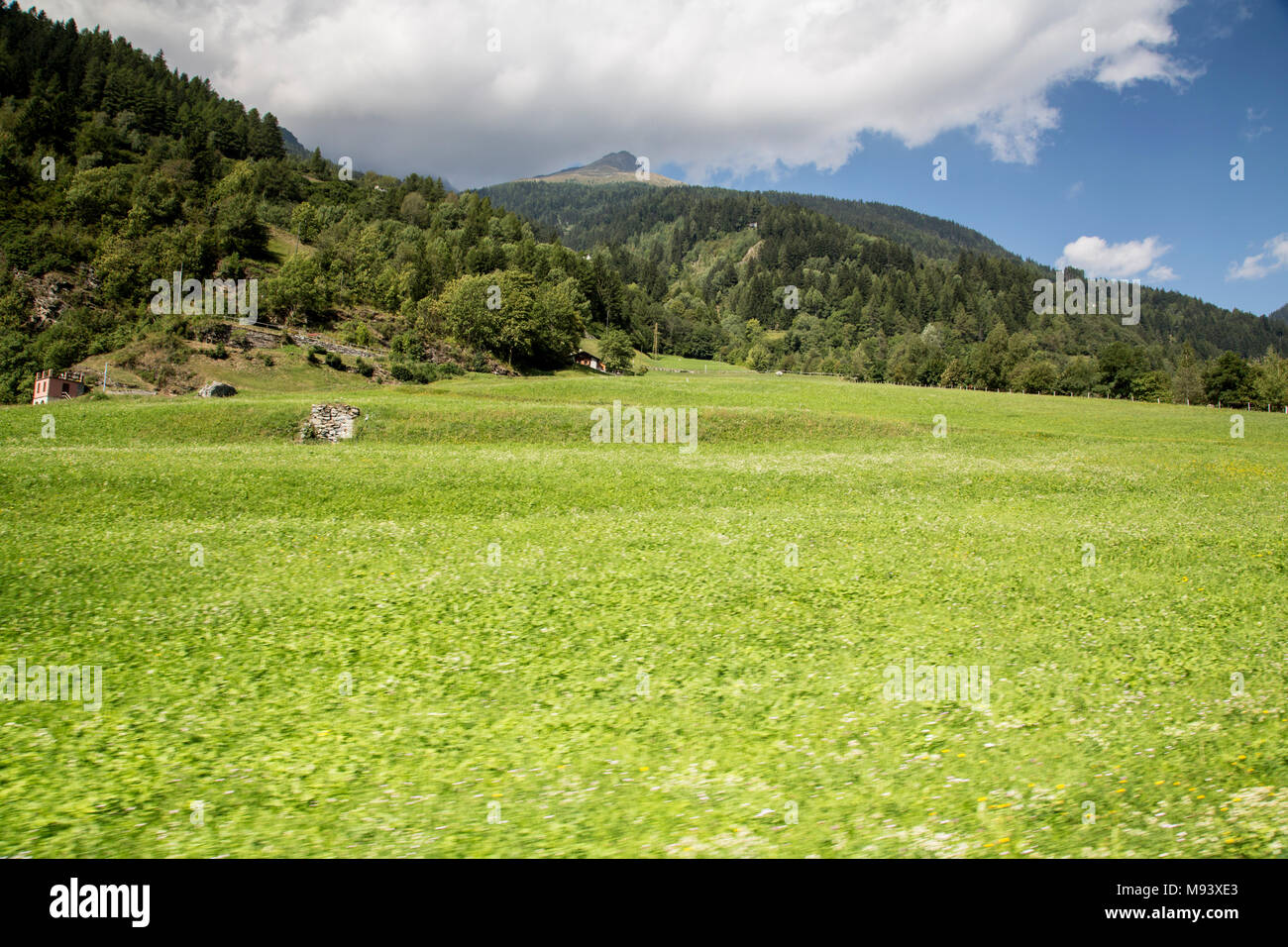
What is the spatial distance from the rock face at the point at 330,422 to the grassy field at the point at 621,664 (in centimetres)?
1679

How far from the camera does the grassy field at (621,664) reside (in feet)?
30.9

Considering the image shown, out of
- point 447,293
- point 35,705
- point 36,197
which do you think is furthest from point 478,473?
point 36,197

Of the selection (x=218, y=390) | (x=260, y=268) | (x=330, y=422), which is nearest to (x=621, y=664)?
(x=330, y=422)

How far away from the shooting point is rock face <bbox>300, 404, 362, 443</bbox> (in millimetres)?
53844

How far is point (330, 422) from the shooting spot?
55.0m

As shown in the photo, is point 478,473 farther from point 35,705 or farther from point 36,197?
point 36,197

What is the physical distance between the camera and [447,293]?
132 metres

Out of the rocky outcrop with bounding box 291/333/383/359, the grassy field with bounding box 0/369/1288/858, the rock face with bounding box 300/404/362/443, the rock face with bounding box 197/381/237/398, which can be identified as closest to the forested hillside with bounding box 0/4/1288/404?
the rocky outcrop with bounding box 291/333/383/359

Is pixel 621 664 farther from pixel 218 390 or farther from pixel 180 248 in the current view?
pixel 180 248

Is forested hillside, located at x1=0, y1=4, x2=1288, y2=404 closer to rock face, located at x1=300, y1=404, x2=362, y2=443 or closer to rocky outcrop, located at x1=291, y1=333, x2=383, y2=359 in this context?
rocky outcrop, located at x1=291, y1=333, x2=383, y2=359

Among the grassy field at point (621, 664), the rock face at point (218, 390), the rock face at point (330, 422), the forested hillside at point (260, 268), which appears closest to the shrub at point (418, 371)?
the forested hillside at point (260, 268)

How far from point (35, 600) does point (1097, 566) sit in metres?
31.8

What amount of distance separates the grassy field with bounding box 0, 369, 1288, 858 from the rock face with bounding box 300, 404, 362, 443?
16793 mm
